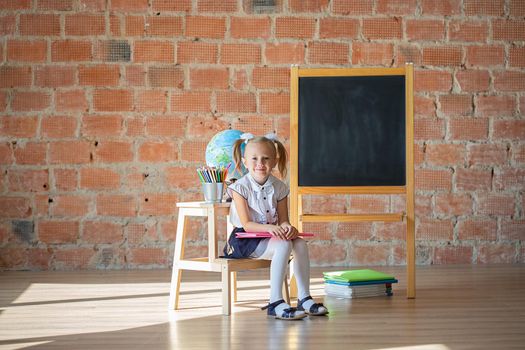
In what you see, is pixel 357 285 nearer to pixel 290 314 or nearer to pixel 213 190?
pixel 290 314

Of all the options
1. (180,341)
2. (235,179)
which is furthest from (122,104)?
(180,341)

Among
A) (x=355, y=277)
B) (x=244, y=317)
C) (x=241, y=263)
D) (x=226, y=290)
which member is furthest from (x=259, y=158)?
(x=355, y=277)

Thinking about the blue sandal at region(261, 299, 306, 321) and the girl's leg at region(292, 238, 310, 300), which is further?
the girl's leg at region(292, 238, 310, 300)

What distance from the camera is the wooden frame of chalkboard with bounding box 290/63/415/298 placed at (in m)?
4.30

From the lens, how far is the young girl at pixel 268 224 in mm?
3623

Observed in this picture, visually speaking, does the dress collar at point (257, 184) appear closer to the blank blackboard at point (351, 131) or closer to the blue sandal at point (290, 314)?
the blank blackboard at point (351, 131)

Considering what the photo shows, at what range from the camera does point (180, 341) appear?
10.1 ft

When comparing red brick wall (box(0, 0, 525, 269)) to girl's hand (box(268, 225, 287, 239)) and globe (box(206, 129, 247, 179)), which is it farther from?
girl's hand (box(268, 225, 287, 239))

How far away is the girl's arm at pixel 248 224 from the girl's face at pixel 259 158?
138 mm

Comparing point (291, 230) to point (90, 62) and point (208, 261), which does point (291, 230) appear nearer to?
point (208, 261)

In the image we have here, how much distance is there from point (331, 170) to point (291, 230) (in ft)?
2.51

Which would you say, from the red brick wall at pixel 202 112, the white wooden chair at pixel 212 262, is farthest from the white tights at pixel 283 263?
the red brick wall at pixel 202 112

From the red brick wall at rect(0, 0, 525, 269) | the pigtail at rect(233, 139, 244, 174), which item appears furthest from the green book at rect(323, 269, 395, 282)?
the red brick wall at rect(0, 0, 525, 269)

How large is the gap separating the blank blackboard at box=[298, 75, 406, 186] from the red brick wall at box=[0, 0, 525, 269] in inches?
51.5
